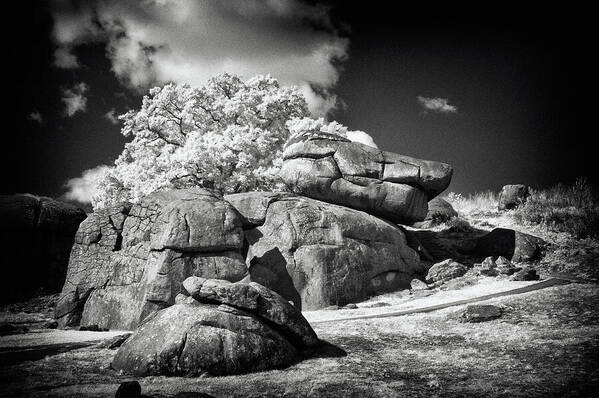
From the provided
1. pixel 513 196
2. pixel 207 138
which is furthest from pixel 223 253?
pixel 513 196

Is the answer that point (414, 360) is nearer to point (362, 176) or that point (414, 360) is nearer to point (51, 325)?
point (362, 176)

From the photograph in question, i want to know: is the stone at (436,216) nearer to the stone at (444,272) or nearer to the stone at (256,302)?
the stone at (444,272)

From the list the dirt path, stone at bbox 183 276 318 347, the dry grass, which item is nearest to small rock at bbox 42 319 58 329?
the dry grass

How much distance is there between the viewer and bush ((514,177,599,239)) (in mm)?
14953

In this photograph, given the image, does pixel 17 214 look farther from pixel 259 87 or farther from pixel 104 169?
pixel 259 87

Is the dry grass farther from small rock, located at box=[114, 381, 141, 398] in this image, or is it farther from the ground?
small rock, located at box=[114, 381, 141, 398]

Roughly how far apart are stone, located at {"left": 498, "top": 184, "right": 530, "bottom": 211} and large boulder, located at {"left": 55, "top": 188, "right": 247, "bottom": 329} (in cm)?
1572

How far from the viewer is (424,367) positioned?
549 centimetres

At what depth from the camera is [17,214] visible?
1431cm

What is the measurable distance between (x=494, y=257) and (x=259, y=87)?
13.5 meters

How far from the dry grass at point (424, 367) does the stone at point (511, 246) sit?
6204 millimetres

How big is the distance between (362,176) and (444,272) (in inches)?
171

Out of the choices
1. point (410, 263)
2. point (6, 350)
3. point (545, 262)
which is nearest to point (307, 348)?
point (6, 350)

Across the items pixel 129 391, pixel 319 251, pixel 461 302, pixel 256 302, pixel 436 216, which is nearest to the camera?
pixel 129 391
